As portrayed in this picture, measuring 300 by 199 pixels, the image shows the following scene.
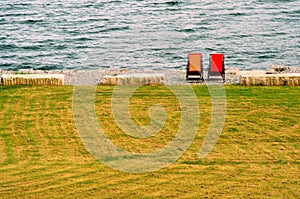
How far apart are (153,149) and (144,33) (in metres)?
21.6

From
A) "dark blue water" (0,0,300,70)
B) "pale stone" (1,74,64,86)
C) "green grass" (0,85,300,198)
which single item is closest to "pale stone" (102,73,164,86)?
"green grass" (0,85,300,198)

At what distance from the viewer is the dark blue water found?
2800 cm

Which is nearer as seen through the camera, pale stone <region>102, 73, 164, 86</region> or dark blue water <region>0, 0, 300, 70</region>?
pale stone <region>102, 73, 164, 86</region>

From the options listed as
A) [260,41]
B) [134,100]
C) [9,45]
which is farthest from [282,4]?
[134,100]

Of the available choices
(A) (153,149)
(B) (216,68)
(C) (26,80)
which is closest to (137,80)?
(B) (216,68)

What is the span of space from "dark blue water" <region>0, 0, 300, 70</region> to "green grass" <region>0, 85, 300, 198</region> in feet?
36.0

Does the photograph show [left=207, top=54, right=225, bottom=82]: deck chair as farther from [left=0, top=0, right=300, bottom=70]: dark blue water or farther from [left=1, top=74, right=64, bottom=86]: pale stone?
[left=0, top=0, right=300, bottom=70]: dark blue water

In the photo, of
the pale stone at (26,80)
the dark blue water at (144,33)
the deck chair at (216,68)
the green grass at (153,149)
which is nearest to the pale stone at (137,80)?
the green grass at (153,149)

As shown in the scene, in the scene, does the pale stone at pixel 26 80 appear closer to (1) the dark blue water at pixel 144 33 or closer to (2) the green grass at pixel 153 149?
(2) the green grass at pixel 153 149

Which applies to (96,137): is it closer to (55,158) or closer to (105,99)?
(55,158)

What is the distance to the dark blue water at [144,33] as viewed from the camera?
91.9ft

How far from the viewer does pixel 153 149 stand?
12.4 m

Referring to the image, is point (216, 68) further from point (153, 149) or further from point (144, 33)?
point (144, 33)

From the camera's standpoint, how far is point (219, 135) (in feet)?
42.6
